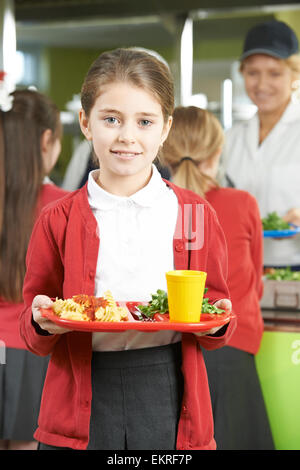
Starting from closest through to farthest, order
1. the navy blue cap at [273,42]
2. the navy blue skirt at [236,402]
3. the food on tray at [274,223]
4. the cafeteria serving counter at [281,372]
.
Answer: the navy blue skirt at [236,402] → the cafeteria serving counter at [281,372] → the food on tray at [274,223] → the navy blue cap at [273,42]

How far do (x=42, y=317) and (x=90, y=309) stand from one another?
0.24 feet

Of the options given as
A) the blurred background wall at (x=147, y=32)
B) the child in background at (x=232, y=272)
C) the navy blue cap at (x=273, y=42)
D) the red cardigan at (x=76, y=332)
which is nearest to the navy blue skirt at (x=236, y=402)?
the child in background at (x=232, y=272)

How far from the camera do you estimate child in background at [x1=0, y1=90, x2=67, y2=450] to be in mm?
1196

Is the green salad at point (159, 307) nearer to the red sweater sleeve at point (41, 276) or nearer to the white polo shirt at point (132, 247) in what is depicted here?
the white polo shirt at point (132, 247)

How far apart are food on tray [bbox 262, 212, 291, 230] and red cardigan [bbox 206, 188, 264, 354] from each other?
229 mm

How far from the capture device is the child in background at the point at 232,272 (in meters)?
1.11

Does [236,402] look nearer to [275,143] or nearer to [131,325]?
[131,325]

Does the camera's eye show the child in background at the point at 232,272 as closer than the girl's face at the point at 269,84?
Yes

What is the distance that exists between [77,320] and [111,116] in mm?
279

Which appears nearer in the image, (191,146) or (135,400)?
(135,400)

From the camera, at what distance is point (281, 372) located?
1.54 metres

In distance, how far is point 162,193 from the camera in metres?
0.96

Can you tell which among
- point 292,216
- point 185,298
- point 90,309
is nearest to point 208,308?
point 185,298

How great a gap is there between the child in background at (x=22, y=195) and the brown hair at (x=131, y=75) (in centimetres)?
28
